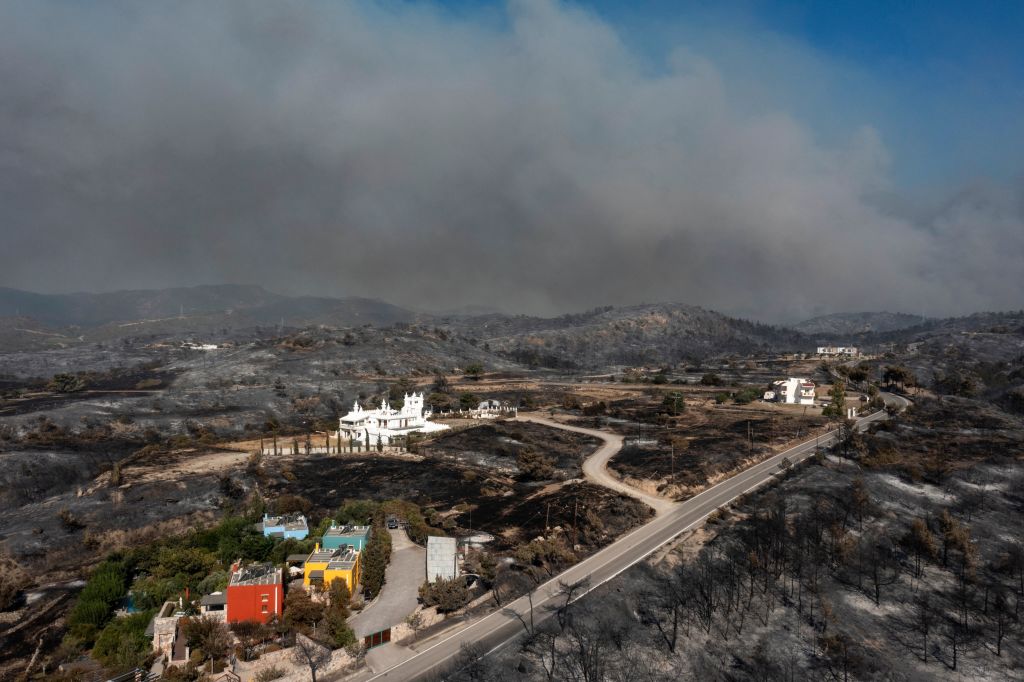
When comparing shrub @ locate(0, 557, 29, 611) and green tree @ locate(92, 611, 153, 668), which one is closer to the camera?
green tree @ locate(92, 611, 153, 668)

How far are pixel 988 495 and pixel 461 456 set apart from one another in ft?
184

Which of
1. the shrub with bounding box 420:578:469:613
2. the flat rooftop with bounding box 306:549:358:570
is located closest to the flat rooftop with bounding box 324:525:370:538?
the flat rooftop with bounding box 306:549:358:570

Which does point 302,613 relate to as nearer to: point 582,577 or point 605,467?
point 582,577

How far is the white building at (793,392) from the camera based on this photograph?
347ft

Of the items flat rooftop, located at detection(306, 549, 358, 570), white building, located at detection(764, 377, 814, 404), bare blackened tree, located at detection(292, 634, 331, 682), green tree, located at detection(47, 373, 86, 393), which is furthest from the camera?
green tree, located at detection(47, 373, 86, 393)

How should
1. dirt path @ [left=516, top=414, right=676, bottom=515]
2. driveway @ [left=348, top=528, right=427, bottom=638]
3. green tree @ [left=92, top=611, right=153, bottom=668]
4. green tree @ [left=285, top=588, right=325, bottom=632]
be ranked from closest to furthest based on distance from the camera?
green tree @ [left=92, top=611, right=153, bottom=668] → green tree @ [left=285, top=588, right=325, bottom=632] → driveway @ [left=348, top=528, right=427, bottom=638] → dirt path @ [left=516, top=414, right=676, bottom=515]

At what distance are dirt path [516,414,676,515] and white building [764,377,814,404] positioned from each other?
149ft

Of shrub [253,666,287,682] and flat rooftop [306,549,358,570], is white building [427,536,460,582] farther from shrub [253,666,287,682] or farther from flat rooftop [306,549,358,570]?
shrub [253,666,287,682]

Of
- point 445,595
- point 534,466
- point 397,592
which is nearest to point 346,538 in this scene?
point 397,592

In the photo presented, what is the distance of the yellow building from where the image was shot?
35.1m

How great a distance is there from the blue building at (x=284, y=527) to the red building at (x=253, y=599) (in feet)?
33.4

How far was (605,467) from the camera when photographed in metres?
66.1

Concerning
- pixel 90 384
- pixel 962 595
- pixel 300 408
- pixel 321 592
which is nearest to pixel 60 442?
pixel 300 408

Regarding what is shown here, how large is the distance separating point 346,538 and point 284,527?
6533 millimetres
